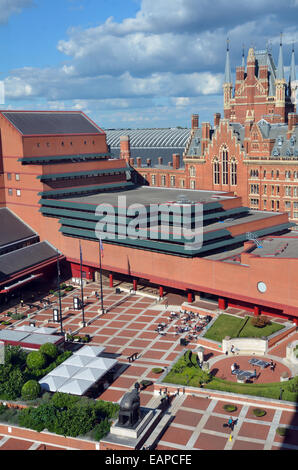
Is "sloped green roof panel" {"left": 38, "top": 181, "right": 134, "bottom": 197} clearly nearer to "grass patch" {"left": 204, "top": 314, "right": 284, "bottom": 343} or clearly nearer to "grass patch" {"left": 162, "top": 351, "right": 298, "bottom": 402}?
"grass patch" {"left": 204, "top": 314, "right": 284, "bottom": 343}

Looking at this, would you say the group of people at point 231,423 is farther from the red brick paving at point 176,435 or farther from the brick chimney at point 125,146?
the brick chimney at point 125,146

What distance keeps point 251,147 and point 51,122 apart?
43.0 m

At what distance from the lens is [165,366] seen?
183ft

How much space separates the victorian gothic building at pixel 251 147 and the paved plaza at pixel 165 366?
130 ft

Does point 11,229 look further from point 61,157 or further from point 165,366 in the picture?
point 165,366

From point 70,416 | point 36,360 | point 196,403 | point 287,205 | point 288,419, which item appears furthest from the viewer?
point 287,205

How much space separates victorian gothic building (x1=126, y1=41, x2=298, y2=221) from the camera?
331 feet

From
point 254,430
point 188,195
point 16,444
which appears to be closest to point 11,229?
point 188,195

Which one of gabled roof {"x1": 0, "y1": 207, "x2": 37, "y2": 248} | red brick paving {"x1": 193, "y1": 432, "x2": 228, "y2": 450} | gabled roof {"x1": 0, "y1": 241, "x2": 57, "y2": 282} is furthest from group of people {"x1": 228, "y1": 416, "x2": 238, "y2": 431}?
gabled roof {"x1": 0, "y1": 207, "x2": 37, "y2": 248}

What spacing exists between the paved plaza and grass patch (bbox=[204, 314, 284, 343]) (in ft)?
6.55

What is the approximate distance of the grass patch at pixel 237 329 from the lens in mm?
60312

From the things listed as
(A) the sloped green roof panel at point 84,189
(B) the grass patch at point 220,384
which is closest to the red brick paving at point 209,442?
(B) the grass patch at point 220,384
